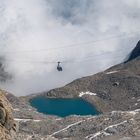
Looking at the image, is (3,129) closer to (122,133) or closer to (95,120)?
(122,133)

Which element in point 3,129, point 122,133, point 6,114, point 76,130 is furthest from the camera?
point 76,130

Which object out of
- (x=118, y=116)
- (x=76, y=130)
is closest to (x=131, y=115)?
(x=118, y=116)

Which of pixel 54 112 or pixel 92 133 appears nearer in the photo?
pixel 92 133

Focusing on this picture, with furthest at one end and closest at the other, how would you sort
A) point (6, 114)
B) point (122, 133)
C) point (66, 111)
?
point (66, 111)
point (122, 133)
point (6, 114)

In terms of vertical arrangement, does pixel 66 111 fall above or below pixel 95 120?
below

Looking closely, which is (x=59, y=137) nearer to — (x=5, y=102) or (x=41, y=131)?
(x=41, y=131)

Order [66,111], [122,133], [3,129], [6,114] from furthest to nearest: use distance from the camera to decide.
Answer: [66,111]
[122,133]
[6,114]
[3,129]

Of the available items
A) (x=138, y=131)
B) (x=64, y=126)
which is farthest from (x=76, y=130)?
(x=138, y=131)

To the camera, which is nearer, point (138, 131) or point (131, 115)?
point (138, 131)

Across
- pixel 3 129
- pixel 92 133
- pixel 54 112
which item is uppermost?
pixel 3 129
